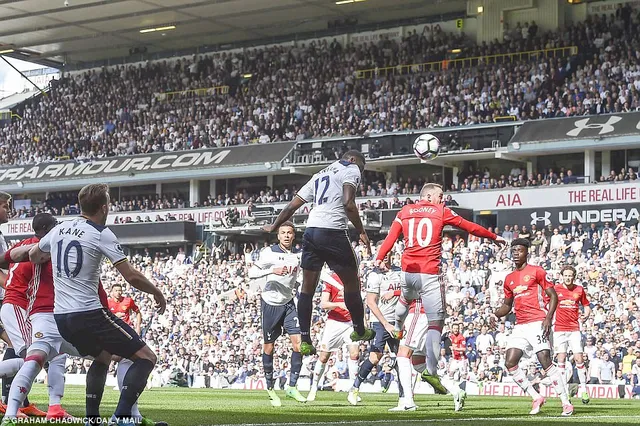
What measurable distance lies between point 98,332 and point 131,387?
0.55 meters

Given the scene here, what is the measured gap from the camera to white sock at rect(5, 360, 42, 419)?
9758mm

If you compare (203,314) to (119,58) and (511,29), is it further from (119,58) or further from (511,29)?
(119,58)

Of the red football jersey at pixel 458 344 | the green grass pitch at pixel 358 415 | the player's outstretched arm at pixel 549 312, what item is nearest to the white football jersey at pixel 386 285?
the green grass pitch at pixel 358 415

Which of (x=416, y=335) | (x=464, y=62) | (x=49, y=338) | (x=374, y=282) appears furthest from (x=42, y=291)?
(x=464, y=62)

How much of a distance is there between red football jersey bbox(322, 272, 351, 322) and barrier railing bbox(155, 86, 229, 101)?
38988mm

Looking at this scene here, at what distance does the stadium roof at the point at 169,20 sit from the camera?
53031 millimetres

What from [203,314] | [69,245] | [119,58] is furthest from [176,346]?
[119,58]

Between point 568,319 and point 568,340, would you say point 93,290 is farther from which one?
point 568,340

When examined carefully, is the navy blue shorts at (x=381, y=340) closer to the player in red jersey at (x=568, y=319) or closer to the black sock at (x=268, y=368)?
the black sock at (x=268, y=368)

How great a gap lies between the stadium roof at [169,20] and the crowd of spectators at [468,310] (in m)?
15.8

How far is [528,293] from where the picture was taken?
15.7 meters

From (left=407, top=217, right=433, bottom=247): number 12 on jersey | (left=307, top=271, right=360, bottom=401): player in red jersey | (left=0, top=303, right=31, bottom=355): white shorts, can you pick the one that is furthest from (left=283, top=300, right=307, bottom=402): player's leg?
(left=0, top=303, right=31, bottom=355): white shorts

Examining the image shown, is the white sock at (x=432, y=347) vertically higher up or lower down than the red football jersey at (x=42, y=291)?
lower down

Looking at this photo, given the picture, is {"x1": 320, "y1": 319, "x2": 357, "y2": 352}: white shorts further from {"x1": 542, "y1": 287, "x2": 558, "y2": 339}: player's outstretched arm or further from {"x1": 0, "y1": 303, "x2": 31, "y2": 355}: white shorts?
{"x1": 0, "y1": 303, "x2": 31, "y2": 355}: white shorts
